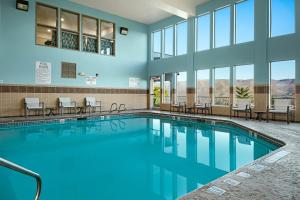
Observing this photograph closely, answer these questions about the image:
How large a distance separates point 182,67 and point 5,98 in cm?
758

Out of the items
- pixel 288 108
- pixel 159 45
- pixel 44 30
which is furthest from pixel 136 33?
pixel 288 108

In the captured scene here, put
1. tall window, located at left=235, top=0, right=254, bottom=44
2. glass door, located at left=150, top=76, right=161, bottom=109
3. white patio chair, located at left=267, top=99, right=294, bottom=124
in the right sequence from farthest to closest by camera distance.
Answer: glass door, located at left=150, top=76, right=161, bottom=109 → tall window, located at left=235, top=0, right=254, bottom=44 → white patio chair, located at left=267, top=99, right=294, bottom=124

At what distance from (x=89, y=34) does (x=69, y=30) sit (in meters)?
0.96

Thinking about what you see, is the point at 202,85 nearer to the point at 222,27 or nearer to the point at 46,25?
the point at 222,27

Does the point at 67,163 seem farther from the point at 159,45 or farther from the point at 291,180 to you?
the point at 159,45

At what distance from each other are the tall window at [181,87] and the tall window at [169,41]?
133cm

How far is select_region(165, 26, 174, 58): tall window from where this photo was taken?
445 inches

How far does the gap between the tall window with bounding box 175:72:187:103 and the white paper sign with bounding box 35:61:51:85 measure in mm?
6000

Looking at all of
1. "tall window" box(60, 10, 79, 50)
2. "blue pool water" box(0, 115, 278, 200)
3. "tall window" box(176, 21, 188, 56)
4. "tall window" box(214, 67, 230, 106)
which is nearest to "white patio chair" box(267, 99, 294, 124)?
"blue pool water" box(0, 115, 278, 200)

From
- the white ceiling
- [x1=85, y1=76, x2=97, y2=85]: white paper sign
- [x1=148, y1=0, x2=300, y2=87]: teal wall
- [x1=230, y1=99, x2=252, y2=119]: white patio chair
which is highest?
the white ceiling

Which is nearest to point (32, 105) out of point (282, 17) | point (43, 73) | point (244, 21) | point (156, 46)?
point (43, 73)

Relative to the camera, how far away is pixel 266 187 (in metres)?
1.96

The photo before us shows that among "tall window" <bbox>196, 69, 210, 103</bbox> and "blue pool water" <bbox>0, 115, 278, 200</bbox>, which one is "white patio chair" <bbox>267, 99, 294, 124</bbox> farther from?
"tall window" <bbox>196, 69, 210, 103</bbox>

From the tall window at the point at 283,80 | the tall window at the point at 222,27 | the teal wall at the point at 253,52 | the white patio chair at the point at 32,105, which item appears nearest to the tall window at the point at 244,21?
the teal wall at the point at 253,52
